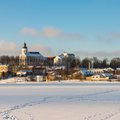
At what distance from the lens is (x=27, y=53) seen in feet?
564

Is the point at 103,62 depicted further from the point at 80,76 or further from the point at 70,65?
the point at 80,76

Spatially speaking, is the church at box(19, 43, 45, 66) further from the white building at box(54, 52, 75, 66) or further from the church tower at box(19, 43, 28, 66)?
the white building at box(54, 52, 75, 66)

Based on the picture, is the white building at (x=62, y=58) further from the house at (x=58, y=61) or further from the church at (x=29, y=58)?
the church at (x=29, y=58)

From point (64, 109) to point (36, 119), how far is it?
11.8 feet

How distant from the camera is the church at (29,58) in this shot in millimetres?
168050

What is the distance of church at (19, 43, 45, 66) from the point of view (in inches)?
6616

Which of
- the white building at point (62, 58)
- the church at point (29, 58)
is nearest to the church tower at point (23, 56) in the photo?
the church at point (29, 58)

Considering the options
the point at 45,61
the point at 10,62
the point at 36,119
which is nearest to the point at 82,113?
the point at 36,119

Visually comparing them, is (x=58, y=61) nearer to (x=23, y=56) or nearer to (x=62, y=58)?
(x=62, y=58)

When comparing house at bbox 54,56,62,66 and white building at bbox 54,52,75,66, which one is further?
house at bbox 54,56,62,66

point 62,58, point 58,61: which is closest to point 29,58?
point 58,61

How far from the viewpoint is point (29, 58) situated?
170375 millimetres

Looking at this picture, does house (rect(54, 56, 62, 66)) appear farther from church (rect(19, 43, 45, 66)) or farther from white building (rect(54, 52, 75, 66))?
church (rect(19, 43, 45, 66))

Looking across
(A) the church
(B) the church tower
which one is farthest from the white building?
(B) the church tower
